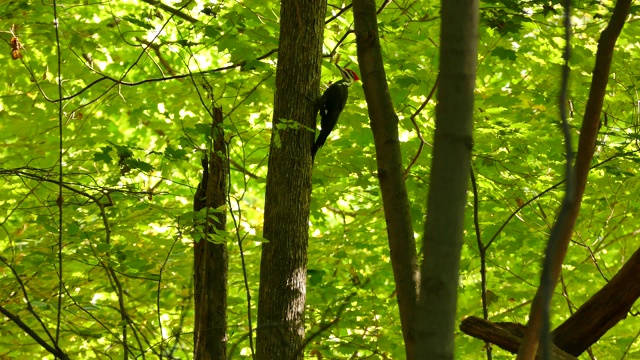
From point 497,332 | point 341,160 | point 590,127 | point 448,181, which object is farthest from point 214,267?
point 448,181

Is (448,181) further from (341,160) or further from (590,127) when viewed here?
(341,160)

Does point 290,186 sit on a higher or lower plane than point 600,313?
higher

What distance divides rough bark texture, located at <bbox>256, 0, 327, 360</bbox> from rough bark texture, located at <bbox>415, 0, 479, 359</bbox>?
6.87 feet

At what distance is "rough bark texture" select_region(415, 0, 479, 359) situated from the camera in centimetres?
70

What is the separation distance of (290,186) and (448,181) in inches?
91.7

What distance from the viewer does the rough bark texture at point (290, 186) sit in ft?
9.57

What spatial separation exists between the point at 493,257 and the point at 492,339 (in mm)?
3008

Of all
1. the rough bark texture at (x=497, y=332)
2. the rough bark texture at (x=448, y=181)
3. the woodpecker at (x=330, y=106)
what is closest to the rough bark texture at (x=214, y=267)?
the woodpecker at (x=330, y=106)

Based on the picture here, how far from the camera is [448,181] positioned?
0.70 metres

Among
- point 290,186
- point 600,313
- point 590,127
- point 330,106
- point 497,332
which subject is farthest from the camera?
point 330,106

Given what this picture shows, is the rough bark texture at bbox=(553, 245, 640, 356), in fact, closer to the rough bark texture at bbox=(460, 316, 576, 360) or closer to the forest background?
the rough bark texture at bbox=(460, 316, 576, 360)

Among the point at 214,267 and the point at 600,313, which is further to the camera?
the point at 214,267

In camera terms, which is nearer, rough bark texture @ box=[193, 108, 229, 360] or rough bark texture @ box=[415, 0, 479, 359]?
rough bark texture @ box=[415, 0, 479, 359]

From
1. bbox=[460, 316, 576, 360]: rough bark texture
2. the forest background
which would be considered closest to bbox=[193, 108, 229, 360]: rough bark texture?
the forest background
